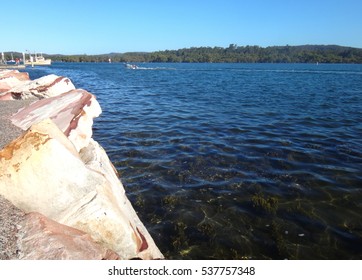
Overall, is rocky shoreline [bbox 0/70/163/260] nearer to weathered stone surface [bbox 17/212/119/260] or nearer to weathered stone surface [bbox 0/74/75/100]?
weathered stone surface [bbox 17/212/119/260]

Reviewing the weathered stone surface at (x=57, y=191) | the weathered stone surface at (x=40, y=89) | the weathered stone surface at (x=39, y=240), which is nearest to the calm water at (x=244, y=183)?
the weathered stone surface at (x=57, y=191)

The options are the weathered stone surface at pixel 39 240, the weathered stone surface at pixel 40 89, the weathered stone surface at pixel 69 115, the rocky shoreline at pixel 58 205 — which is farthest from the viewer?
the weathered stone surface at pixel 40 89

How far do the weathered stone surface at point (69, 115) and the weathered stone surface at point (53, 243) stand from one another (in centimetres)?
373

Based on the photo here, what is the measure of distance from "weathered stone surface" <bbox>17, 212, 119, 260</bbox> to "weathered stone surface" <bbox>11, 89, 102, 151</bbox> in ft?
12.2

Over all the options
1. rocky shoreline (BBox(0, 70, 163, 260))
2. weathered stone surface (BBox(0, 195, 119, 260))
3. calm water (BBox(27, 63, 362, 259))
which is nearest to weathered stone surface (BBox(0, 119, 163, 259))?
rocky shoreline (BBox(0, 70, 163, 260))

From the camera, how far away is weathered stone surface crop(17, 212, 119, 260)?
13.5ft

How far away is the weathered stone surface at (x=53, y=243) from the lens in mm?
4117

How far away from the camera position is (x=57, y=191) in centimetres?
518

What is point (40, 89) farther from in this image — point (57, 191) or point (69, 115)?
point (57, 191)

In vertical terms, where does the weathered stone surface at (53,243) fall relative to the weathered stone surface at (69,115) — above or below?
below

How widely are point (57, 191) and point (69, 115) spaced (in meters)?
5.62

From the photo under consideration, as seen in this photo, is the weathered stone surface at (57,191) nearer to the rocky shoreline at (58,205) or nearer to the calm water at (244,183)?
the rocky shoreline at (58,205)

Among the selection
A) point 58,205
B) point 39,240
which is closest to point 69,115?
point 58,205
